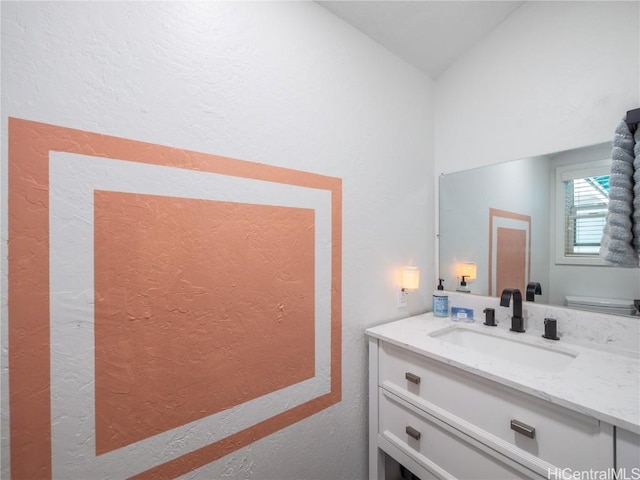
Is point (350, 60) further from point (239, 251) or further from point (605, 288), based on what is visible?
point (605, 288)

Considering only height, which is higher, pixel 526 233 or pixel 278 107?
pixel 278 107

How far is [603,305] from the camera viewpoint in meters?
1.08

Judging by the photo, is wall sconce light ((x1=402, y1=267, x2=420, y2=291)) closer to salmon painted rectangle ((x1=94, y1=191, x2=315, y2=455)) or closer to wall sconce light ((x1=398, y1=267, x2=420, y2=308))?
wall sconce light ((x1=398, y1=267, x2=420, y2=308))

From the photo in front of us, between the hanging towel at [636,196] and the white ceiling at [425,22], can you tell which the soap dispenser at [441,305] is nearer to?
the hanging towel at [636,196]

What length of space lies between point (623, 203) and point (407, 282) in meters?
0.83

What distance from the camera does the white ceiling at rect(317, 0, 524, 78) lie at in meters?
1.22

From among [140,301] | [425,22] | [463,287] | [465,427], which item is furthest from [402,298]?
[425,22]

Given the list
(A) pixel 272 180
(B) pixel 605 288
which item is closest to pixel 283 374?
(A) pixel 272 180

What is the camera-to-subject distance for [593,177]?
1105 millimetres

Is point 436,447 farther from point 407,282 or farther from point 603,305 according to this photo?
point 603,305

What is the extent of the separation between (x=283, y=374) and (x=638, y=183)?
1.37 meters

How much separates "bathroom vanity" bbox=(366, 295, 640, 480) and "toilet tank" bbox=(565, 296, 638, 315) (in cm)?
4

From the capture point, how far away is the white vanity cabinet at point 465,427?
0.71 metres

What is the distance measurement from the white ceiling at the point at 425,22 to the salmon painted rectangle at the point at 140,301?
0.83 meters
